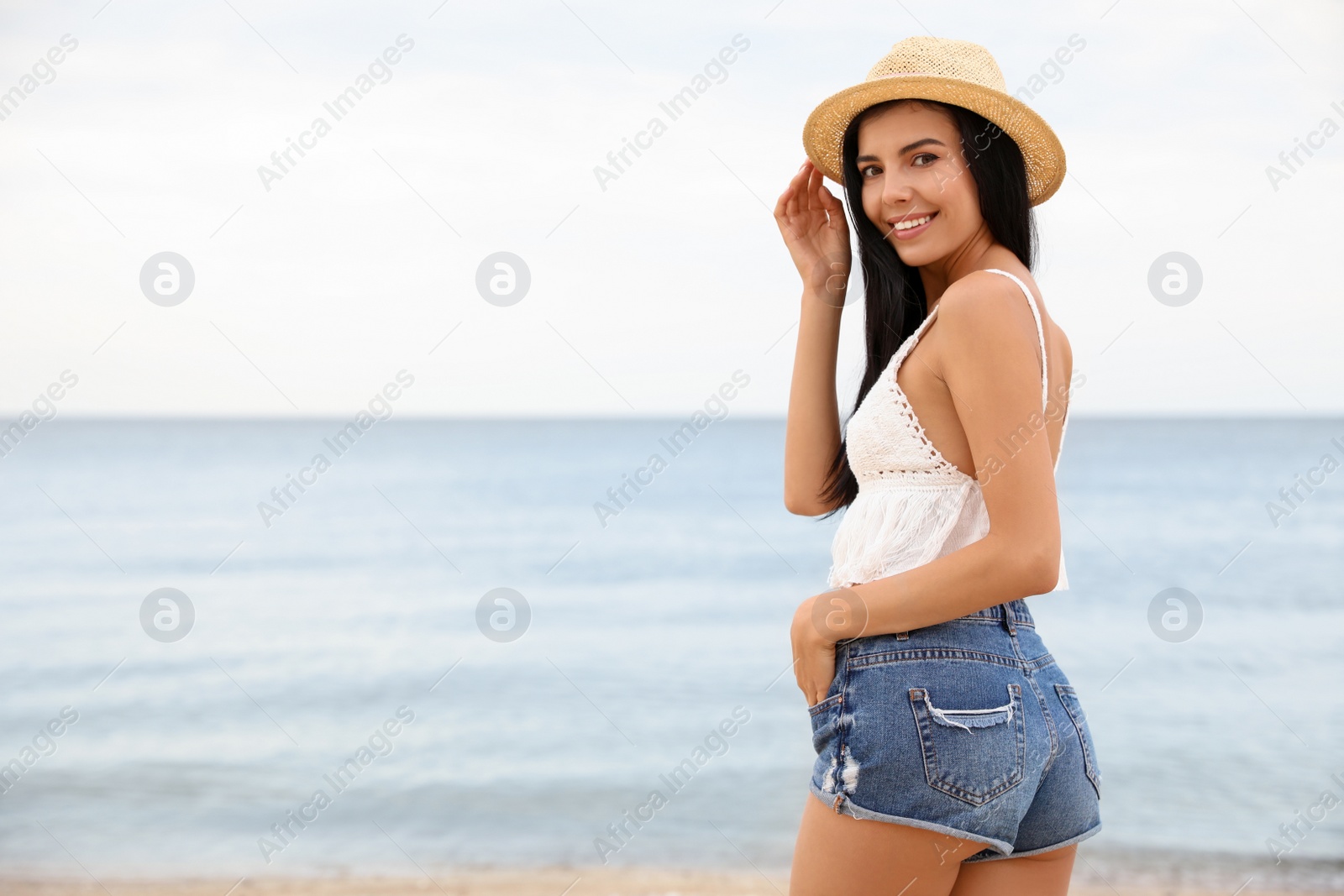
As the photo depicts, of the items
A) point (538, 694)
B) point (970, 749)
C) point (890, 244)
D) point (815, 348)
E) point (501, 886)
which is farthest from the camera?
point (538, 694)

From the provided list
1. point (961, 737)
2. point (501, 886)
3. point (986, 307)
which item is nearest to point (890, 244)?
point (986, 307)

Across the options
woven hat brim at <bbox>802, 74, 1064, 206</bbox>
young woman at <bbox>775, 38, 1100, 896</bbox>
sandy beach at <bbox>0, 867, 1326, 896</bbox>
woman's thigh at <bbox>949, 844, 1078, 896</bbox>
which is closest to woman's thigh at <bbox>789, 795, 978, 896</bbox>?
young woman at <bbox>775, 38, 1100, 896</bbox>

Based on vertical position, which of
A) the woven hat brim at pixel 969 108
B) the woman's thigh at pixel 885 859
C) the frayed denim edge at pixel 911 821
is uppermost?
the woven hat brim at pixel 969 108

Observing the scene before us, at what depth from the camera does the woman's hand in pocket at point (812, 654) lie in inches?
56.8

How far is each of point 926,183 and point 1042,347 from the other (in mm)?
348

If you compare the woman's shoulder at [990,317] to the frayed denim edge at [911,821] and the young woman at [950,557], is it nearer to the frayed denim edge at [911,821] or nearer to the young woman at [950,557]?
the young woman at [950,557]

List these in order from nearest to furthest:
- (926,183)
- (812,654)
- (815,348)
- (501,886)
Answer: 1. (812,654)
2. (926,183)
3. (815,348)
4. (501,886)

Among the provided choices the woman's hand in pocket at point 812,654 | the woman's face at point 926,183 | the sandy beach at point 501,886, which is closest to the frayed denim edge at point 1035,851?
the woman's hand in pocket at point 812,654

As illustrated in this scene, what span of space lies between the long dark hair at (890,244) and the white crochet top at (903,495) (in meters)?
0.18

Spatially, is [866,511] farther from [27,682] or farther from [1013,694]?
[27,682]

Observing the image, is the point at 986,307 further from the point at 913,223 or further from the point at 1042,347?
the point at 913,223

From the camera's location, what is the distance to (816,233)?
196cm

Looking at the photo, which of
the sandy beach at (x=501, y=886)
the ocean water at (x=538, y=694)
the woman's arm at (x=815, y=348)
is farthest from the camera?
the ocean water at (x=538, y=694)

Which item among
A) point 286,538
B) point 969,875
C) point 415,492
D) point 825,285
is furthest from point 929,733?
point 415,492
